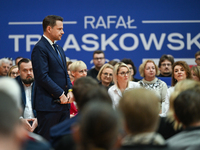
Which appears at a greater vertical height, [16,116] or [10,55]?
[10,55]

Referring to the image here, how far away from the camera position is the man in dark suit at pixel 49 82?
9.50 ft

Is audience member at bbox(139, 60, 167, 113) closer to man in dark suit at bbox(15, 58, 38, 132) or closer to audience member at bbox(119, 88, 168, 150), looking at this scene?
man in dark suit at bbox(15, 58, 38, 132)

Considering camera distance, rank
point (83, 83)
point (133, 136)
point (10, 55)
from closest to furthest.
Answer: point (133, 136) < point (83, 83) < point (10, 55)

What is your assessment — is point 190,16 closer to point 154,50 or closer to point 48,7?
point 154,50

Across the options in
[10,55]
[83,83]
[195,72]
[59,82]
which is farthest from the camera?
[10,55]

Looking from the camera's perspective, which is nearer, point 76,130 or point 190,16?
point 76,130

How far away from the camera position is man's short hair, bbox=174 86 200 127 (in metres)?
1.52

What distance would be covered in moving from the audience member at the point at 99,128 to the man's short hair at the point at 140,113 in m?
0.31

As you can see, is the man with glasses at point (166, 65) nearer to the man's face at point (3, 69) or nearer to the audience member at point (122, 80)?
the audience member at point (122, 80)

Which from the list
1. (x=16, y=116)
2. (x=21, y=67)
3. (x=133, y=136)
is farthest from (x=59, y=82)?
(x=16, y=116)

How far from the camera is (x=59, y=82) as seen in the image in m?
3.01

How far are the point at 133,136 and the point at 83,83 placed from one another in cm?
71

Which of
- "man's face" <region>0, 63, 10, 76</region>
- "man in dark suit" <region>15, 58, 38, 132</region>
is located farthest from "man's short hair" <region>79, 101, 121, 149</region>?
"man's face" <region>0, 63, 10, 76</region>

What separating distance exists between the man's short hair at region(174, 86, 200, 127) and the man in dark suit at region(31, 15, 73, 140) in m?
1.59
